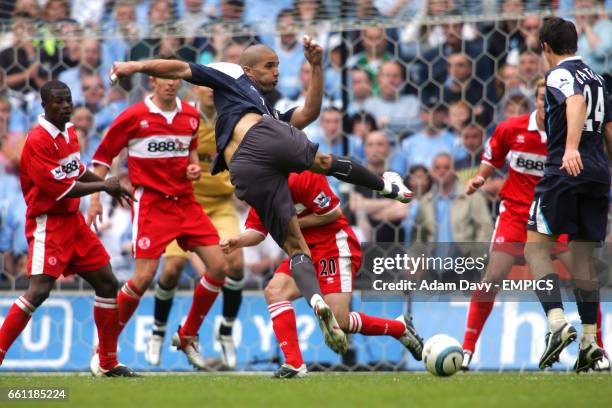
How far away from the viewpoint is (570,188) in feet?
21.5

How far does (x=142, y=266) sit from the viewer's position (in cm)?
823

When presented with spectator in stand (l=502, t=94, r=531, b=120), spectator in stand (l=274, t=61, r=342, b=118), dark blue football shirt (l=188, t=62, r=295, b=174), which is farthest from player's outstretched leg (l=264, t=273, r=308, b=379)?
spectator in stand (l=502, t=94, r=531, b=120)

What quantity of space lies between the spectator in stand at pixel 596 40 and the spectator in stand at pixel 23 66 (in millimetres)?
4712

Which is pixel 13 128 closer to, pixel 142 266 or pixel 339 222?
pixel 142 266

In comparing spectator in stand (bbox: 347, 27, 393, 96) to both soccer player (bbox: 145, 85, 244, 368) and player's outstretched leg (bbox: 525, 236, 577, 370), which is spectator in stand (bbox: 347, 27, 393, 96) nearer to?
soccer player (bbox: 145, 85, 244, 368)

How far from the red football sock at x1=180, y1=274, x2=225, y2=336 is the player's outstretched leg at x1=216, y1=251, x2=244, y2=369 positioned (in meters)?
0.36

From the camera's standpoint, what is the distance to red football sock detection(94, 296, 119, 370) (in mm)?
Answer: 7395

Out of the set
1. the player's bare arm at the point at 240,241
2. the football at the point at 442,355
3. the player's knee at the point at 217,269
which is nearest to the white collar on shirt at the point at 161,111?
the player's knee at the point at 217,269

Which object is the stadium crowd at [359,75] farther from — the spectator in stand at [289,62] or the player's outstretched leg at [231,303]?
the player's outstretched leg at [231,303]

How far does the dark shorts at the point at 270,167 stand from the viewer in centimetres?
641

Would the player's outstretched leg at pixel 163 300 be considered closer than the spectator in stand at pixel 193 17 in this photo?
Yes

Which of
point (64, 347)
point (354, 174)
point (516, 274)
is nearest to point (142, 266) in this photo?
point (64, 347)

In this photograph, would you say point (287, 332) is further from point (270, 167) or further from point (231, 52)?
point (231, 52)

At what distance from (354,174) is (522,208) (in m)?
1.92
